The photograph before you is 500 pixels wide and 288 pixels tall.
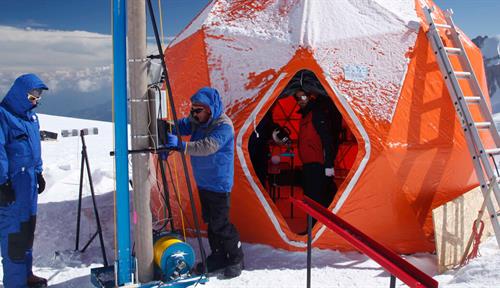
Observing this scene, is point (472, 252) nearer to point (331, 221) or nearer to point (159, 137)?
point (331, 221)

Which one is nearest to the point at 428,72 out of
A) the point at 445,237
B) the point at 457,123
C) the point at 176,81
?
the point at 457,123

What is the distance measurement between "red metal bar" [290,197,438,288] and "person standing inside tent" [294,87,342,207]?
9.07 feet

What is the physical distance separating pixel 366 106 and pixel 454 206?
4.77 feet

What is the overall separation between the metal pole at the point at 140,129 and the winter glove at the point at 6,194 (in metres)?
1.31

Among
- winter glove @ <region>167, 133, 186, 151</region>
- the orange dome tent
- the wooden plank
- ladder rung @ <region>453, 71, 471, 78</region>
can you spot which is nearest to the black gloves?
the orange dome tent

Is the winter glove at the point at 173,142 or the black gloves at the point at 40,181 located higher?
the winter glove at the point at 173,142

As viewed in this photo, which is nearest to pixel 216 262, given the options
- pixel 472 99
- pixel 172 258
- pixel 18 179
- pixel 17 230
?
pixel 172 258

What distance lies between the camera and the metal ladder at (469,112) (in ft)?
15.8

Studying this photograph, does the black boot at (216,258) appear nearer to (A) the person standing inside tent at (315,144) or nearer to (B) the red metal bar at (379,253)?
(B) the red metal bar at (379,253)

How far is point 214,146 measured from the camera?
435cm

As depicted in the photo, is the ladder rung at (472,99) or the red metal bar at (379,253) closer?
the red metal bar at (379,253)

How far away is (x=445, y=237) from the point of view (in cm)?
488

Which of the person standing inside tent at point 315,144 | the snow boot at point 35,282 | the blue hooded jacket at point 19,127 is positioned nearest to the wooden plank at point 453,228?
the person standing inside tent at point 315,144

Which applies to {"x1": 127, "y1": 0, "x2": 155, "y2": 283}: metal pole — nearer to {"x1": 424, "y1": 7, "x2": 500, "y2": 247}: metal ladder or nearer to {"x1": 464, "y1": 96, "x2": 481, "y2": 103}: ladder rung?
{"x1": 424, "y1": 7, "x2": 500, "y2": 247}: metal ladder
